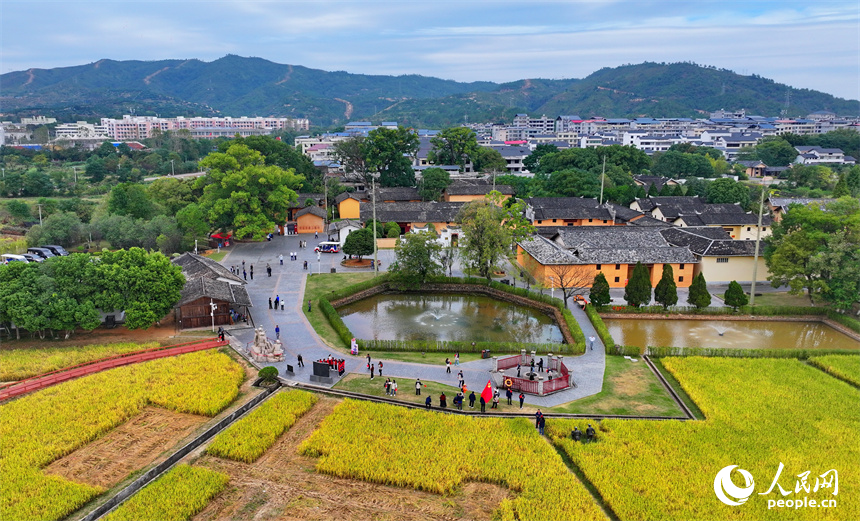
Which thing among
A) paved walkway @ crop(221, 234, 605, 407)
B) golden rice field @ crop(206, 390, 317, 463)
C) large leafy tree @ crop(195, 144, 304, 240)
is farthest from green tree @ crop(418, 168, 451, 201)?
golden rice field @ crop(206, 390, 317, 463)

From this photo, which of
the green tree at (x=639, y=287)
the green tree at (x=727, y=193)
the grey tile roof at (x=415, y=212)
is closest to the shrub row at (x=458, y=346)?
the green tree at (x=639, y=287)

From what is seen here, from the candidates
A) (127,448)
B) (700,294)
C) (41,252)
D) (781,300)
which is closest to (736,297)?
(700,294)

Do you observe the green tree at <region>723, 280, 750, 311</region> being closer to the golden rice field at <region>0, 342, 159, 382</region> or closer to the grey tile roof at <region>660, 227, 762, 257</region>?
the grey tile roof at <region>660, 227, 762, 257</region>

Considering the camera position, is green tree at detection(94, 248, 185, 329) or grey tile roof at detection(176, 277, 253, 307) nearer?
green tree at detection(94, 248, 185, 329)

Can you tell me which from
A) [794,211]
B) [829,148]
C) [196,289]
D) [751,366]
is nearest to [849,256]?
[794,211]

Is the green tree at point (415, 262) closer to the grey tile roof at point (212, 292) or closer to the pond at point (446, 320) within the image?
the pond at point (446, 320)

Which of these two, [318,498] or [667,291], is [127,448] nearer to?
[318,498]

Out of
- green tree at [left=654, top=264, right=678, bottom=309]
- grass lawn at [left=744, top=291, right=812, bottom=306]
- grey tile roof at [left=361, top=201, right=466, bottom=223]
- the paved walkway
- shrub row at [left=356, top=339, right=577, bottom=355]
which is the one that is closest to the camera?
the paved walkway

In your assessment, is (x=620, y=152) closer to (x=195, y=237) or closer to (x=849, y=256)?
(x=849, y=256)
